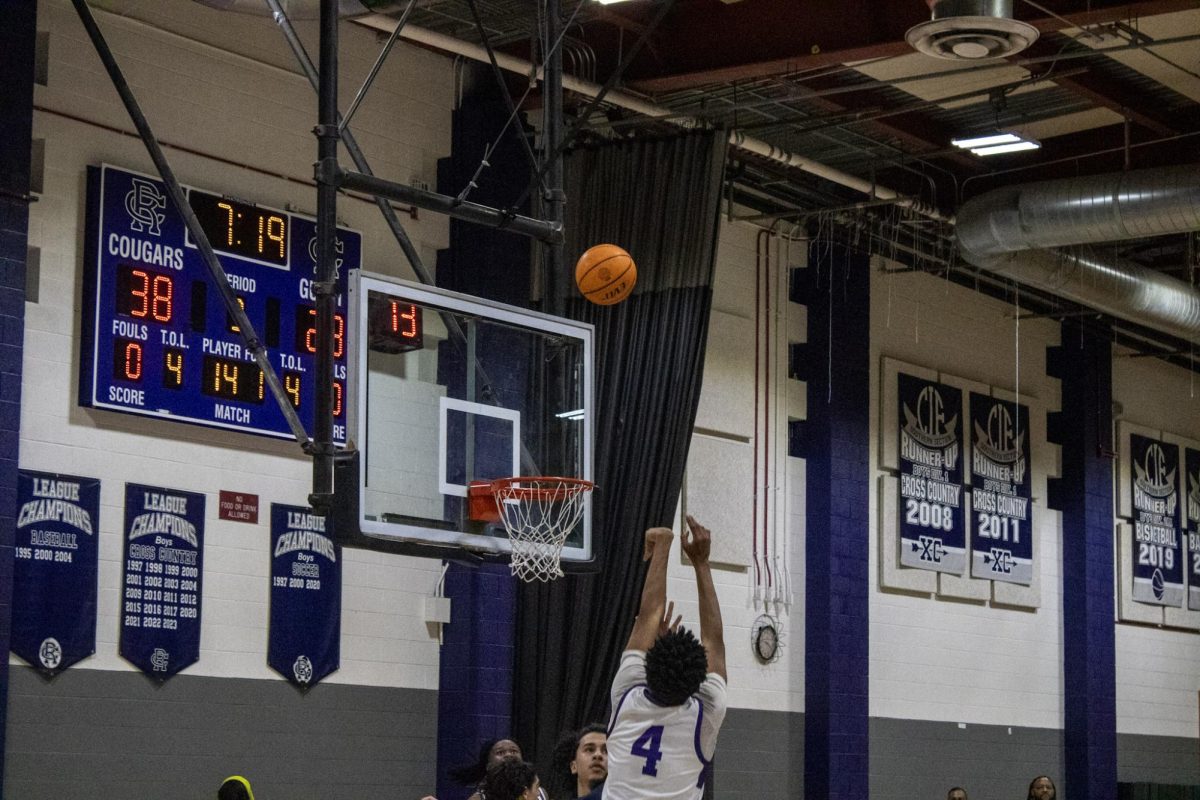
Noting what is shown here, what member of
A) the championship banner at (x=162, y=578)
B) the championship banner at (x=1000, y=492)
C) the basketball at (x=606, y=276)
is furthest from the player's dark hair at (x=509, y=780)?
the championship banner at (x=1000, y=492)

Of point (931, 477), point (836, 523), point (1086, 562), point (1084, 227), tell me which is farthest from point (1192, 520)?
point (1084, 227)

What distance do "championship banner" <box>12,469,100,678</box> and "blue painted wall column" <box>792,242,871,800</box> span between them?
8567 mm

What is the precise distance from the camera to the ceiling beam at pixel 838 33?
13.2 meters

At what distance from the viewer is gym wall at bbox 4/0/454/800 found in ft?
38.0

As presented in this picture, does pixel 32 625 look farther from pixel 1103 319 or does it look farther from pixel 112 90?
pixel 1103 319

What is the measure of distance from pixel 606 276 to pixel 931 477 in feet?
33.6

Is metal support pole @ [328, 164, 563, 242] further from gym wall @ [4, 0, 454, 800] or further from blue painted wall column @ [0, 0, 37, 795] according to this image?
gym wall @ [4, 0, 454, 800]

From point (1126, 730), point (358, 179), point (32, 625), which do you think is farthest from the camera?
point (1126, 730)

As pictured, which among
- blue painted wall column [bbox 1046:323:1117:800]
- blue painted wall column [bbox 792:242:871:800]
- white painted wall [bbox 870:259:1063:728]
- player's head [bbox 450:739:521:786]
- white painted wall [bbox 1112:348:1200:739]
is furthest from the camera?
white painted wall [bbox 1112:348:1200:739]

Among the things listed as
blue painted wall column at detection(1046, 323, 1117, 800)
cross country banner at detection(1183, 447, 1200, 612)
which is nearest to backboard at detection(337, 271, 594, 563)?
blue painted wall column at detection(1046, 323, 1117, 800)

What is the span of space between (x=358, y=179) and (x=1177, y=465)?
58.2 feet

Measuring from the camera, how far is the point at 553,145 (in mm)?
10484

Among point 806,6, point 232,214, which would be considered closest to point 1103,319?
point 806,6

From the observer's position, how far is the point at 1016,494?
21.2 meters
